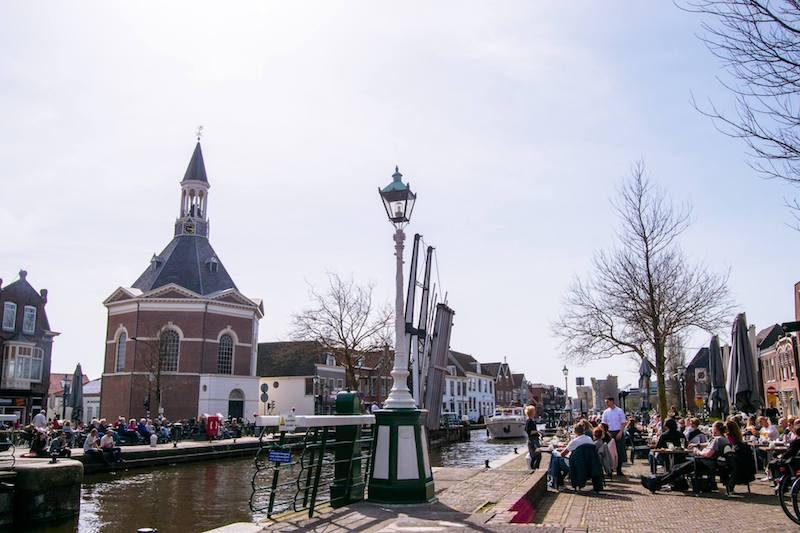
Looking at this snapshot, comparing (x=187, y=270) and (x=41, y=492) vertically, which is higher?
(x=187, y=270)

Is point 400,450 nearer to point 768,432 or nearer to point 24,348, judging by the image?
point 768,432

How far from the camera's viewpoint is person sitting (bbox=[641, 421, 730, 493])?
441 inches

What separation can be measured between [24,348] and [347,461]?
4271cm

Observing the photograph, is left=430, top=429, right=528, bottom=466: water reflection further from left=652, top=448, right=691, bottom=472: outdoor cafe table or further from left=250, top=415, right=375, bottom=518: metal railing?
left=250, top=415, right=375, bottom=518: metal railing

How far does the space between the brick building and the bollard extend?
4127 cm

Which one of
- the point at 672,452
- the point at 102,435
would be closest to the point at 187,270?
the point at 102,435

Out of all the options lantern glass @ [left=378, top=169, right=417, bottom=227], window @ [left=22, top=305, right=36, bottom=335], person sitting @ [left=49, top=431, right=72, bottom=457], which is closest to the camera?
lantern glass @ [left=378, top=169, right=417, bottom=227]

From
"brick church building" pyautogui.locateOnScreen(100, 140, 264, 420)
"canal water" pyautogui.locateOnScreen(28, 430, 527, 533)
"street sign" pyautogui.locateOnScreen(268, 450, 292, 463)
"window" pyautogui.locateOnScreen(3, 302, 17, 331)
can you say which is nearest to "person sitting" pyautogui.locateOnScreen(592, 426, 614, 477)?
"canal water" pyautogui.locateOnScreen(28, 430, 527, 533)

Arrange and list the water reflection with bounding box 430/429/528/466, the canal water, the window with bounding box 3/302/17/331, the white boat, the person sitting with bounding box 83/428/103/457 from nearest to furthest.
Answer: the canal water, the person sitting with bounding box 83/428/103/457, the water reflection with bounding box 430/429/528/466, the window with bounding box 3/302/17/331, the white boat

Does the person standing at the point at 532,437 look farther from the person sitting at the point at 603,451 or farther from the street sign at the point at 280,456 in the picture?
the street sign at the point at 280,456

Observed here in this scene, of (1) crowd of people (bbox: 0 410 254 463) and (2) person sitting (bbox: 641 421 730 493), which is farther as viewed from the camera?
(1) crowd of people (bbox: 0 410 254 463)

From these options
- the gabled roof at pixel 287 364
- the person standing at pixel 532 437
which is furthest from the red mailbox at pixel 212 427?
the gabled roof at pixel 287 364

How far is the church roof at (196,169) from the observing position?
6038cm

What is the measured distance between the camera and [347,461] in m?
9.05
